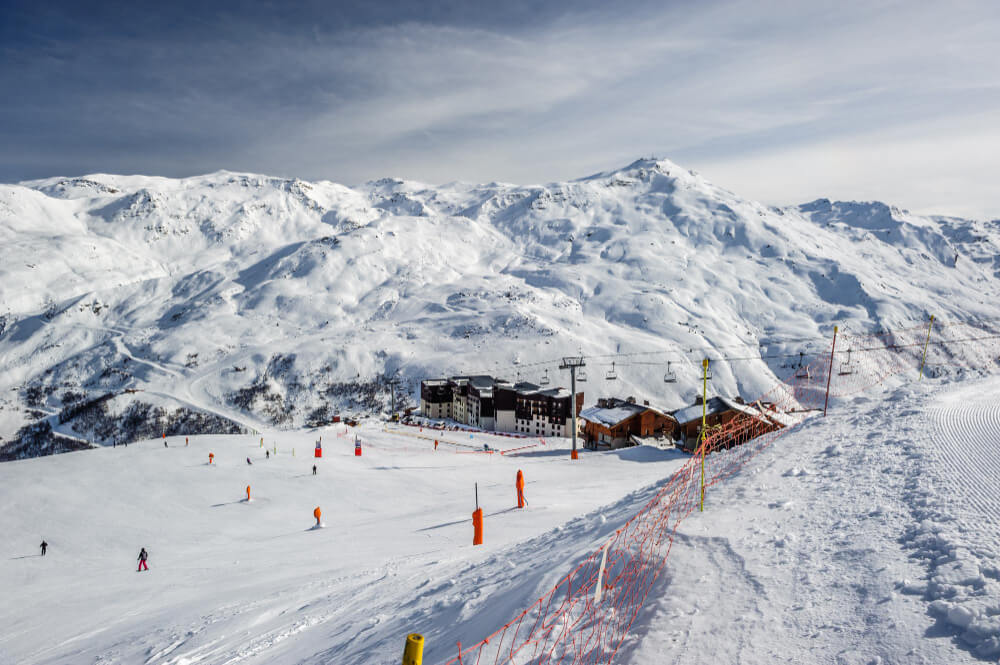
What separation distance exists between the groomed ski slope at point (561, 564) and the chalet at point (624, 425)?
27.0 meters

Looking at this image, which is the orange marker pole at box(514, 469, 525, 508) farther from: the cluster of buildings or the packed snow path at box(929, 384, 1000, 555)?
the cluster of buildings

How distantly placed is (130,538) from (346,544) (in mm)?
13698

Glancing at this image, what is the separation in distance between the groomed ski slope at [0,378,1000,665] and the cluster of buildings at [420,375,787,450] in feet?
74.9

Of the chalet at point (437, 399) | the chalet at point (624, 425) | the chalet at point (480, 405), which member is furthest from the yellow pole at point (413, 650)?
the chalet at point (437, 399)

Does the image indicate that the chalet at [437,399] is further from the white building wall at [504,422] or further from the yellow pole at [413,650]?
the yellow pole at [413,650]

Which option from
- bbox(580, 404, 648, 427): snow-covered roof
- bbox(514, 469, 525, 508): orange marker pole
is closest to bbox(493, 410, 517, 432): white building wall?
A: bbox(580, 404, 648, 427): snow-covered roof

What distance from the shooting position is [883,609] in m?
5.54

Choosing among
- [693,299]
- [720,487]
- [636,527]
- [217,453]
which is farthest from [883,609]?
[693,299]

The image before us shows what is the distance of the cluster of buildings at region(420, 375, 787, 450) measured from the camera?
46.8 metres

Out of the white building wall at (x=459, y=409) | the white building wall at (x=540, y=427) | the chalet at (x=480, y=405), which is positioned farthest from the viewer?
the white building wall at (x=459, y=409)

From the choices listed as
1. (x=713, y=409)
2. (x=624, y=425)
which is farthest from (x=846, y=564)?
(x=624, y=425)

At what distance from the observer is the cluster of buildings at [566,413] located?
46750mm

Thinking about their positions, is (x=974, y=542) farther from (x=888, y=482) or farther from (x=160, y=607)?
(x=160, y=607)

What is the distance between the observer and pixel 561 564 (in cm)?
845
